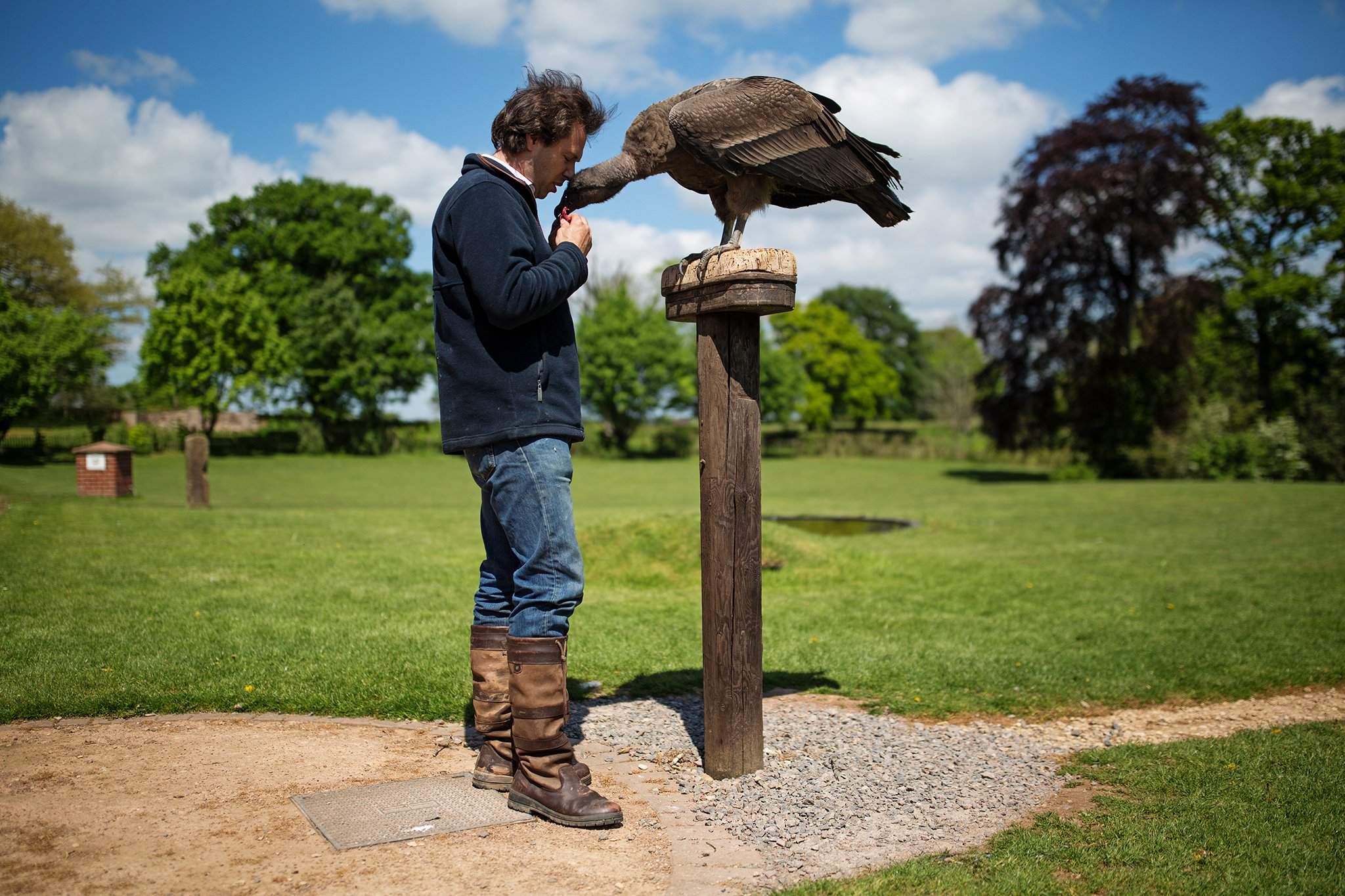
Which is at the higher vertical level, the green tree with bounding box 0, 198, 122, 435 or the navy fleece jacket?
the green tree with bounding box 0, 198, 122, 435

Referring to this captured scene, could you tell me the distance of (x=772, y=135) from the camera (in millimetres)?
5062

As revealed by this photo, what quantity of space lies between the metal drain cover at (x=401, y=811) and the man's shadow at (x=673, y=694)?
76cm

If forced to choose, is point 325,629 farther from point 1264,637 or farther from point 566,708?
point 1264,637

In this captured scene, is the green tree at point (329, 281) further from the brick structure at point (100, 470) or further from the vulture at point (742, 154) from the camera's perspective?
the vulture at point (742, 154)

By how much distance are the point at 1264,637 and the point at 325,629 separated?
A: 8.47 m

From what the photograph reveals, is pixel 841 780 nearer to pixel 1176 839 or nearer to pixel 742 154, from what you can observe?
pixel 1176 839

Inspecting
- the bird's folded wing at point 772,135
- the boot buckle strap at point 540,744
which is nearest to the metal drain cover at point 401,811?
the boot buckle strap at point 540,744

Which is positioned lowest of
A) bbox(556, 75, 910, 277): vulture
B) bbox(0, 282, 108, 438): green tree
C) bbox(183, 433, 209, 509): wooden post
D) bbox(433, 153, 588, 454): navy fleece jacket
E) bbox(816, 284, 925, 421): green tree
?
A: bbox(183, 433, 209, 509): wooden post

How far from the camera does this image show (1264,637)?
861 centimetres

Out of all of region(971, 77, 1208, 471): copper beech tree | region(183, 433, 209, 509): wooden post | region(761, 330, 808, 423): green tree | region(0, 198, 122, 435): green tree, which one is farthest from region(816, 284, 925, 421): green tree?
region(183, 433, 209, 509): wooden post

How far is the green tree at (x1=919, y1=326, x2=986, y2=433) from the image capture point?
6519 centimetres

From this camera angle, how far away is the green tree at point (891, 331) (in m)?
93.6

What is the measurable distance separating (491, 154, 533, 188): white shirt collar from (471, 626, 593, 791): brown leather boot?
214 cm

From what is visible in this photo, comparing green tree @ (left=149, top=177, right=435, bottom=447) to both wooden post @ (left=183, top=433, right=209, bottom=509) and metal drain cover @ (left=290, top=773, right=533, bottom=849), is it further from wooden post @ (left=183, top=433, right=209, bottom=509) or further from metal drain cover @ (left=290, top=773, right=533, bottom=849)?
metal drain cover @ (left=290, top=773, right=533, bottom=849)
